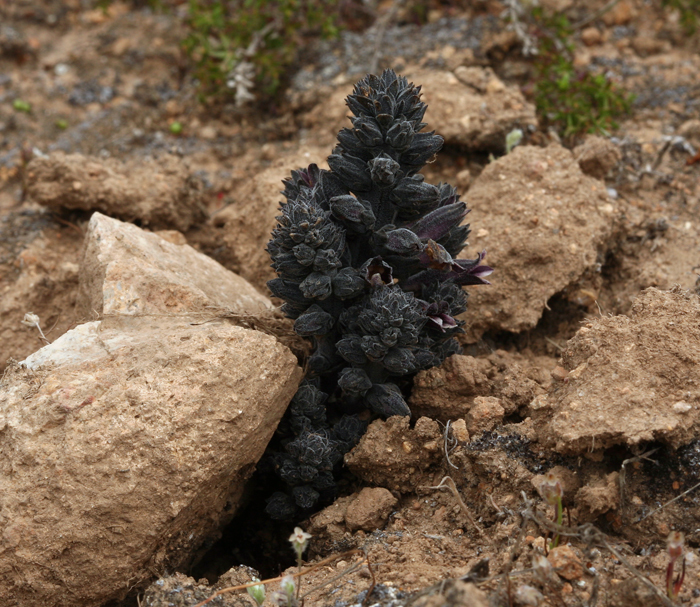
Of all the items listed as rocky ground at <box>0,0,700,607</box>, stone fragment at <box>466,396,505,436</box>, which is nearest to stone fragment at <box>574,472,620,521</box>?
rocky ground at <box>0,0,700,607</box>

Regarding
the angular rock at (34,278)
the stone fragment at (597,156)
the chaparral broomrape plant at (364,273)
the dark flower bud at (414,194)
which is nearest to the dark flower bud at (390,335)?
the chaparral broomrape plant at (364,273)

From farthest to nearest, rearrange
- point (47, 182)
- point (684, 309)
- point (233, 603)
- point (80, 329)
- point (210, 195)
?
1. point (210, 195)
2. point (47, 182)
3. point (80, 329)
4. point (684, 309)
5. point (233, 603)

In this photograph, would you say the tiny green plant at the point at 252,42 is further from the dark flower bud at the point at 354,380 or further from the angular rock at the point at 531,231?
the dark flower bud at the point at 354,380

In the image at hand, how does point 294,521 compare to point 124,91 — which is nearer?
point 294,521

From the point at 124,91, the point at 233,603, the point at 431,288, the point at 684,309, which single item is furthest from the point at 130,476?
the point at 124,91

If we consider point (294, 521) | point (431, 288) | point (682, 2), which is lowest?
point (294, 521)

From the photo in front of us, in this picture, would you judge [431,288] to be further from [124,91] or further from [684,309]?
[124,91]

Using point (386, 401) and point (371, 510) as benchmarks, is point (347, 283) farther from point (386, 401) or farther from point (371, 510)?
point (371, 510)
